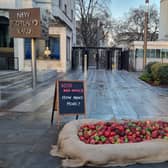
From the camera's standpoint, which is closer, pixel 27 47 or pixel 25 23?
pixel 25 23

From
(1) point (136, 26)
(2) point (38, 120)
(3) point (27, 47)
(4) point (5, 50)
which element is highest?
(1) point (136, 26)

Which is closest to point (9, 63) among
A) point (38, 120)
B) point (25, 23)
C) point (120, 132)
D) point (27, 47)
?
point (27, 47)

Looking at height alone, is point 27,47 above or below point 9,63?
above

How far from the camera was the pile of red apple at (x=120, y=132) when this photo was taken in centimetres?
454

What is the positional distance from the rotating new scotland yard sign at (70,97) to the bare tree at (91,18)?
4181cm

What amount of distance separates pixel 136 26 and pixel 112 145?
54222 mm

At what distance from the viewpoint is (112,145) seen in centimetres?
425

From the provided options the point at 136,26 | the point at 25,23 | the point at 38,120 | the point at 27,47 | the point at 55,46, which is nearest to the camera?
the point at 38,120

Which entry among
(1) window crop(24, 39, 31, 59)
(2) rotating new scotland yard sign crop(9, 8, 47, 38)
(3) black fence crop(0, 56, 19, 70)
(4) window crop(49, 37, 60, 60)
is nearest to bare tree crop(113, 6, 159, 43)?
(4) window crop(49, 37, 60, 60)

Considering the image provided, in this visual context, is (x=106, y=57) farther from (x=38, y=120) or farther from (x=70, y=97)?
(x=70, y=97)

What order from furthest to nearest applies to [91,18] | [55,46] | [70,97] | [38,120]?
[91,18]
[55,46]
[38,120]
[70,97]

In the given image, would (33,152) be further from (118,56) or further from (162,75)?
(118,56)

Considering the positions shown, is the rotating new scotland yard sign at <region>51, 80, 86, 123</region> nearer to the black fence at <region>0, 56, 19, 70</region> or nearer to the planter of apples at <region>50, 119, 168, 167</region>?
the planter of apples at <region>50, 119, 168, 167</region>

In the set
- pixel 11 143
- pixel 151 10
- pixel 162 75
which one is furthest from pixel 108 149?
pixel 151 10
